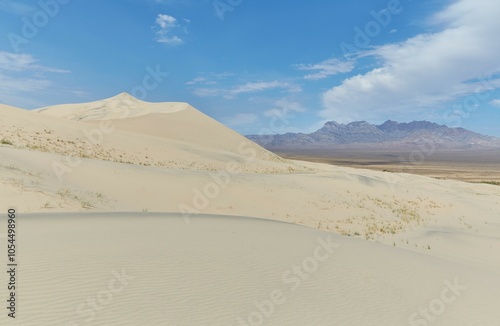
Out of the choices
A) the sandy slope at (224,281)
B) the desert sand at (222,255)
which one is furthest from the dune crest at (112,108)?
the sandy slope at (224,281)

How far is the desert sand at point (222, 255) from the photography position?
4473 mm

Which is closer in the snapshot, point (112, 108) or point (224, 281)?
point (224, 281)

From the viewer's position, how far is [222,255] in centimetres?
662

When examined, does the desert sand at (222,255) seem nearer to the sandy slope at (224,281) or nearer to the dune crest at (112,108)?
the sandy slope at (224,281)

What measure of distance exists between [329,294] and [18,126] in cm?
2957

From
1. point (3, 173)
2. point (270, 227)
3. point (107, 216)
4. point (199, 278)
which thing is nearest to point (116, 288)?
point (199, 278)

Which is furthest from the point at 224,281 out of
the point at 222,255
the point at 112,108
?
the point at 112,108

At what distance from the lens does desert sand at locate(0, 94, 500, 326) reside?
4473 mm

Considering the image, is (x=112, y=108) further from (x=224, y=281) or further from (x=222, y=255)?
(x=224, y=281)

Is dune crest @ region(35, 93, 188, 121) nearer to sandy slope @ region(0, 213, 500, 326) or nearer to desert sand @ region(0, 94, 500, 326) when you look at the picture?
desert sand @ region(0, 94, 500, 326)

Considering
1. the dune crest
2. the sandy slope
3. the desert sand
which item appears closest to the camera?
the sandy slope

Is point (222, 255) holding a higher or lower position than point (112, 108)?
lower

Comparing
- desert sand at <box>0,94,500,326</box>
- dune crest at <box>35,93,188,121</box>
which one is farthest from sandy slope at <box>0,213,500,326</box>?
dune crest at <box>35,93,188,121</box>

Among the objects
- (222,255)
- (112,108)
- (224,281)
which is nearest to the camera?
(224,281)
